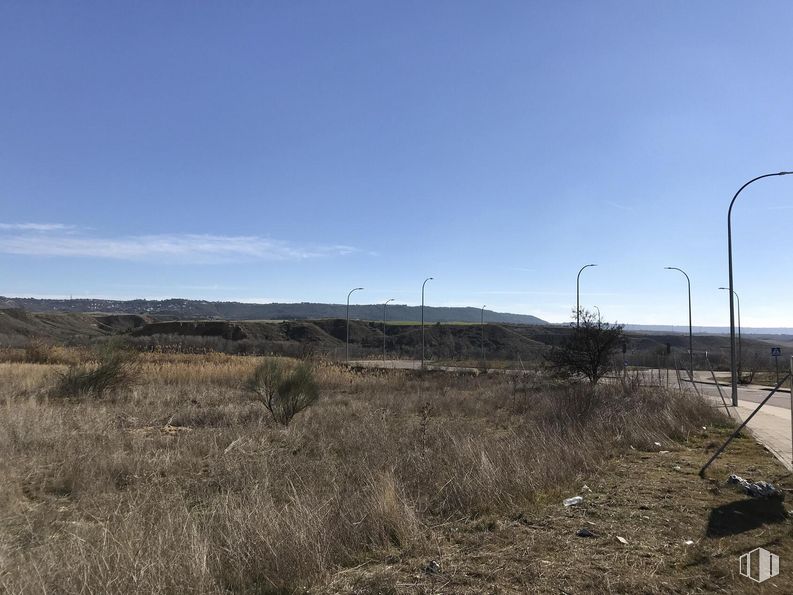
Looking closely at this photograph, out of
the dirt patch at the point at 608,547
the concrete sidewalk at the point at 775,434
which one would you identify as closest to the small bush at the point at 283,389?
the dirt patch at the point at 608,547

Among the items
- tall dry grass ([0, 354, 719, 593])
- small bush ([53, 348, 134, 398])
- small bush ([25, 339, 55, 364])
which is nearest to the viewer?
tall dry grass ([0, 354, 719, 593])

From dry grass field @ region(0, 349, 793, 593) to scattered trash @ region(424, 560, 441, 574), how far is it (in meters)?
0.02

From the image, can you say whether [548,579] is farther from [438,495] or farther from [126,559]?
[126,559]

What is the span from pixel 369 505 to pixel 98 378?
17785 mm

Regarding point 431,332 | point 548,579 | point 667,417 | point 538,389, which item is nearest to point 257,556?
point 548,579

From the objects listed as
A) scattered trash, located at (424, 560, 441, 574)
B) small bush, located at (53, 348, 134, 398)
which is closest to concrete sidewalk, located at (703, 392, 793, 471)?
scattered trash, located at (424, 560, 441, 574)

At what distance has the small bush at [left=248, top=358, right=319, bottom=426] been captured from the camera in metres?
16.1

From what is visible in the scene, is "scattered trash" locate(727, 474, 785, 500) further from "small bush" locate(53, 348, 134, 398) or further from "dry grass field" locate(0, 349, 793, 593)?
"small bush" locate(53, 348, 134, 398)

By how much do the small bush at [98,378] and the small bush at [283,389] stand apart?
23.9 ft

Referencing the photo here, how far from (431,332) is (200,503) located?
11999cm

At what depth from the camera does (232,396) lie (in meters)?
21.6

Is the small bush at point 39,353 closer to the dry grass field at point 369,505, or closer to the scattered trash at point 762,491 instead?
the dry grass field at point 369,505

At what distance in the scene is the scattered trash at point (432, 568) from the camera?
493 centimetres

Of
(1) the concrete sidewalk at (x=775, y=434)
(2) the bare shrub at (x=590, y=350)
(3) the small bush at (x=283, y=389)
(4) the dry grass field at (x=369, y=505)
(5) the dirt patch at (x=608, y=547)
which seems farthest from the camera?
(2) the bare shrub at (x=590, y=350)
